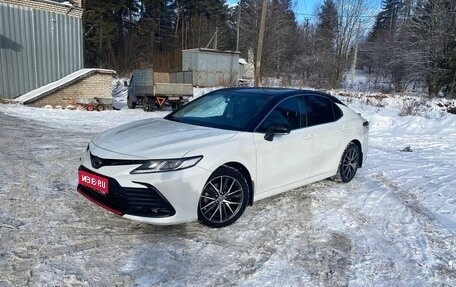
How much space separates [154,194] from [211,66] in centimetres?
2853

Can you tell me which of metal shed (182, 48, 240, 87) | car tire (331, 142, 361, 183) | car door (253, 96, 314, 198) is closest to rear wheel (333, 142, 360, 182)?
car tire (331, 142, 361, 183)

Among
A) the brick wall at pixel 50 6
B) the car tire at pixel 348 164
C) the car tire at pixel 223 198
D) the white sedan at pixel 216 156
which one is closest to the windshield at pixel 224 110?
the white sedan at pixel 216 156

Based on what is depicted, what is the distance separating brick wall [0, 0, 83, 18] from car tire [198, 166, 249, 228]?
15.7m

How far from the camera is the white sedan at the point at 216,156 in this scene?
3.49 metres

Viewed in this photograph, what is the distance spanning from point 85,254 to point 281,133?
2.36 meters

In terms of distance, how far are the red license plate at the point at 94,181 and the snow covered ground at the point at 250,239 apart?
421 mm

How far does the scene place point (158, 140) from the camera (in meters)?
3.80

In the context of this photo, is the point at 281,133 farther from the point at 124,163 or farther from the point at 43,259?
the point at 43,259

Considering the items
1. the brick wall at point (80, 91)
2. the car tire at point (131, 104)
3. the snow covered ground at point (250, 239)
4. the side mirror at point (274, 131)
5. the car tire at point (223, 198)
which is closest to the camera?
the snow covered ground at point (250, 239)

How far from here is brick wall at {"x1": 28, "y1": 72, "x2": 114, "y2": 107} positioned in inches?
637

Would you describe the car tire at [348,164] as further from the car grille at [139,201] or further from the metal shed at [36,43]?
the metal shed at [36,43]

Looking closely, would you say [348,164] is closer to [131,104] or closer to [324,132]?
[324,132]

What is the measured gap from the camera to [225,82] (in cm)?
3053

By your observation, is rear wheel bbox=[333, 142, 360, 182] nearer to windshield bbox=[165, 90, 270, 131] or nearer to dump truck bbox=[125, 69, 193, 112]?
windshield bbox=[165, 90, 270, 131]
